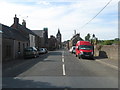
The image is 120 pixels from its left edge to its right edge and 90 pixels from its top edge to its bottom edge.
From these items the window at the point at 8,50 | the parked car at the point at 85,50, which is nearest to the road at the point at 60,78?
the window at the point at 8,50

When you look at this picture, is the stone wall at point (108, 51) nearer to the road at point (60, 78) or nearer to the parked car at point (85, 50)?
the parked car at point (85, 50)

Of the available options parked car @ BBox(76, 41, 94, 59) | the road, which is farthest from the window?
parked car @ BBox(76, 41, 94, 59)

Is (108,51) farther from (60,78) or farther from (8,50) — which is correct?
(60,78)

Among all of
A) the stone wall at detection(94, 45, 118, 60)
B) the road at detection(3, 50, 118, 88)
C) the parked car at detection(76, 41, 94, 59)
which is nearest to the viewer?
the road at detection(3, 50, 118, 88)

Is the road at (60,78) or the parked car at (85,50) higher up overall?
the parked car at (85,50)

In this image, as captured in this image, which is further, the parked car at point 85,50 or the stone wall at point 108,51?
the parked car at point 85,50

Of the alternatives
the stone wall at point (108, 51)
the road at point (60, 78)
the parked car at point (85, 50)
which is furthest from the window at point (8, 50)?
the stone wall at point (108, 51)

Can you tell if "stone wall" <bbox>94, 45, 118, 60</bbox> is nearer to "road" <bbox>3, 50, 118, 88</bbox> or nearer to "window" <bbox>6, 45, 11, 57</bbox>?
"road" <bbox>3, 50, 118, 88</bbox>

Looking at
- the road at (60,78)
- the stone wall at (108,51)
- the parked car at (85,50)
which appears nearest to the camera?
the road at (60,78)

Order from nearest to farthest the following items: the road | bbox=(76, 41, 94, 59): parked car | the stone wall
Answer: the road
the stone wall
bbox=(76, 41, 94, 59): parked car

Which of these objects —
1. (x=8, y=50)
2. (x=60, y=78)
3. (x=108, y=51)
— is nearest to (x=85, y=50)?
(x=108, y=51)

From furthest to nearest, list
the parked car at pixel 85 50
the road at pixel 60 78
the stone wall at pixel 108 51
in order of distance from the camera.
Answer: the parked car at pixel 85 50 < the stone wall at pixel 108 51 < the road at pixel 60 78

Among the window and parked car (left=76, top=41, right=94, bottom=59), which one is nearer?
the window

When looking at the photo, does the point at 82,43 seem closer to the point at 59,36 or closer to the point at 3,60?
the point at 3,60
